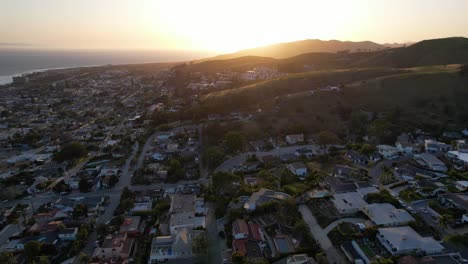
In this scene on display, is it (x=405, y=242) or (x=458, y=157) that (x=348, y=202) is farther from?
(x=458, y=157)

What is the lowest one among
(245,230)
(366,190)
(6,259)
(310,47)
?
(6,259)

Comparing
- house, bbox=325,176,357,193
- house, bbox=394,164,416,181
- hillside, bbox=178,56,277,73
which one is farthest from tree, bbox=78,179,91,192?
hillside, bbox=178,56,277,73

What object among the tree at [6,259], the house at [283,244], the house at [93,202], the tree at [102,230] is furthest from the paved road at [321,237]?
the tree at [6,259]

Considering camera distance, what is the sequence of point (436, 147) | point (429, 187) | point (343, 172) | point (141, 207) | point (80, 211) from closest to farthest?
1. point (80, 211)
2. point (429, 187)
3. point (141, 207)
4. point (343, 172)
5. point (436, 147)

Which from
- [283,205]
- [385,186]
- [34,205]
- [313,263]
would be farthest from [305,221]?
[34,205]

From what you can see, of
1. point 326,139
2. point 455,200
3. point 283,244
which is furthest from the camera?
point 326,139

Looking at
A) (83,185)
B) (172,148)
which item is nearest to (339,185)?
(172,148)

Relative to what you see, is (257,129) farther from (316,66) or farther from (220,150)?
(316,66)

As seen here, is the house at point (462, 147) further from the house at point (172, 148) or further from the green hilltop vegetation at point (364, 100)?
the house at point (172, 148)
